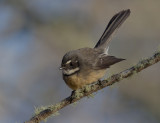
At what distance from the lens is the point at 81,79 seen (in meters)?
5.94

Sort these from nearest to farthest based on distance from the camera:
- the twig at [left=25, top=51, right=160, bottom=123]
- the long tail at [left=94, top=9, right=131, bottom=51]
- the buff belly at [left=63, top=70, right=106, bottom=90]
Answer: the twig at [left=25, top=51, right=160, bottom=123]
the buff belly at [left=63, top=70, right=106, bottom=90]
the long tail at [left=94, top=9, right=131, bottom=51]

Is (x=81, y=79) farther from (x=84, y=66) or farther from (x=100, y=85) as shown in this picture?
(x=100, y=85)

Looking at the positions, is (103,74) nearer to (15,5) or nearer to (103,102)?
(103,102)

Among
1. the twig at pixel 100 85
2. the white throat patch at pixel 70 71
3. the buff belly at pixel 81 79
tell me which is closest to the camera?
the twig at pixel 100 85

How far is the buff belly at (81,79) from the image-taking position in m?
5.87

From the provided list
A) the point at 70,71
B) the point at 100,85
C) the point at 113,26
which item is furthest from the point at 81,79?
the point at 113,26

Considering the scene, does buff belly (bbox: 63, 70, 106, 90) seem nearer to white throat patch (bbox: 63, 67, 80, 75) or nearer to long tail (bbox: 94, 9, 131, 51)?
white throat patch (bbox: 63, 67, 80, 75)

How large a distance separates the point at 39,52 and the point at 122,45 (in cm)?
219

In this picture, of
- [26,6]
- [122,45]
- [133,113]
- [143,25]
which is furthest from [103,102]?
[26,6]

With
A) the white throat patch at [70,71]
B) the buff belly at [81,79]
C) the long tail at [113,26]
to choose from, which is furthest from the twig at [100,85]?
the long tail at [113,26]

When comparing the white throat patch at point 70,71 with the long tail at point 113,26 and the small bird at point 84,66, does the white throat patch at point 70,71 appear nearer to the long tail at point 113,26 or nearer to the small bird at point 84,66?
the small bird at point 84,66

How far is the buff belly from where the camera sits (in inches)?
231

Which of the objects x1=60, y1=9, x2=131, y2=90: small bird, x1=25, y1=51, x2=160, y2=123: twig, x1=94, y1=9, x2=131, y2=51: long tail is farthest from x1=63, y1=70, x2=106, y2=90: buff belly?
x1=94, y1=9, x2=131, y2=51: long tail

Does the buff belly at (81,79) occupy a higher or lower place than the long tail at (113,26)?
lower
